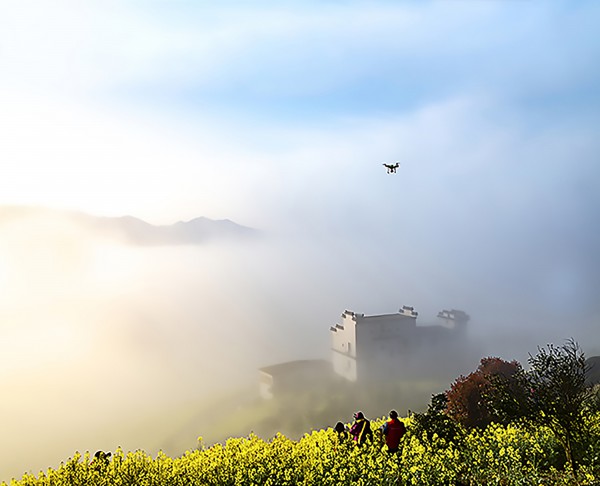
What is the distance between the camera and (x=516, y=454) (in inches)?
735

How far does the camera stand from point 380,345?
84250 mm

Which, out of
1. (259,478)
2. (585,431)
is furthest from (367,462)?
(585,431)

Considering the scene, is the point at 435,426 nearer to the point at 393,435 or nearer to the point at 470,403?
the point at 393,435

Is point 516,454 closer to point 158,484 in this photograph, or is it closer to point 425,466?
Answer: point 425,466

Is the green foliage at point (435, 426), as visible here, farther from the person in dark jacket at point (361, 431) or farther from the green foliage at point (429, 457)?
the person in dark jacket at point (361, 431)

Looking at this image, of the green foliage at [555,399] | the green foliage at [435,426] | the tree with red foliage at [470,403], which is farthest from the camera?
the tree with red foliage at [470,403]

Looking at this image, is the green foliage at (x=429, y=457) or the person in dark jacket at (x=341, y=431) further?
the person in dark jacket at (x=341, y=431)

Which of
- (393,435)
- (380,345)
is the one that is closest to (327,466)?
(393,435)

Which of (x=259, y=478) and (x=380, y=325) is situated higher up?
(x=380, y=325)

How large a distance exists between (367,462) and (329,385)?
227ft

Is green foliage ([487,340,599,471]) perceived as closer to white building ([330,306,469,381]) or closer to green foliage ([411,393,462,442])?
green foliage ([411,393,462,442])

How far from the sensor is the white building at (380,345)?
3258 inches

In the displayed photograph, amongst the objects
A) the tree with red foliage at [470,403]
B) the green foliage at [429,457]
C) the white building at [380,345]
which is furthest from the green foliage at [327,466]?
the white building at [380,345]

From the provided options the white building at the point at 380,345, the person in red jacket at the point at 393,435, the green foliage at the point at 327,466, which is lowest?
the green foliage at the point at 327,466
